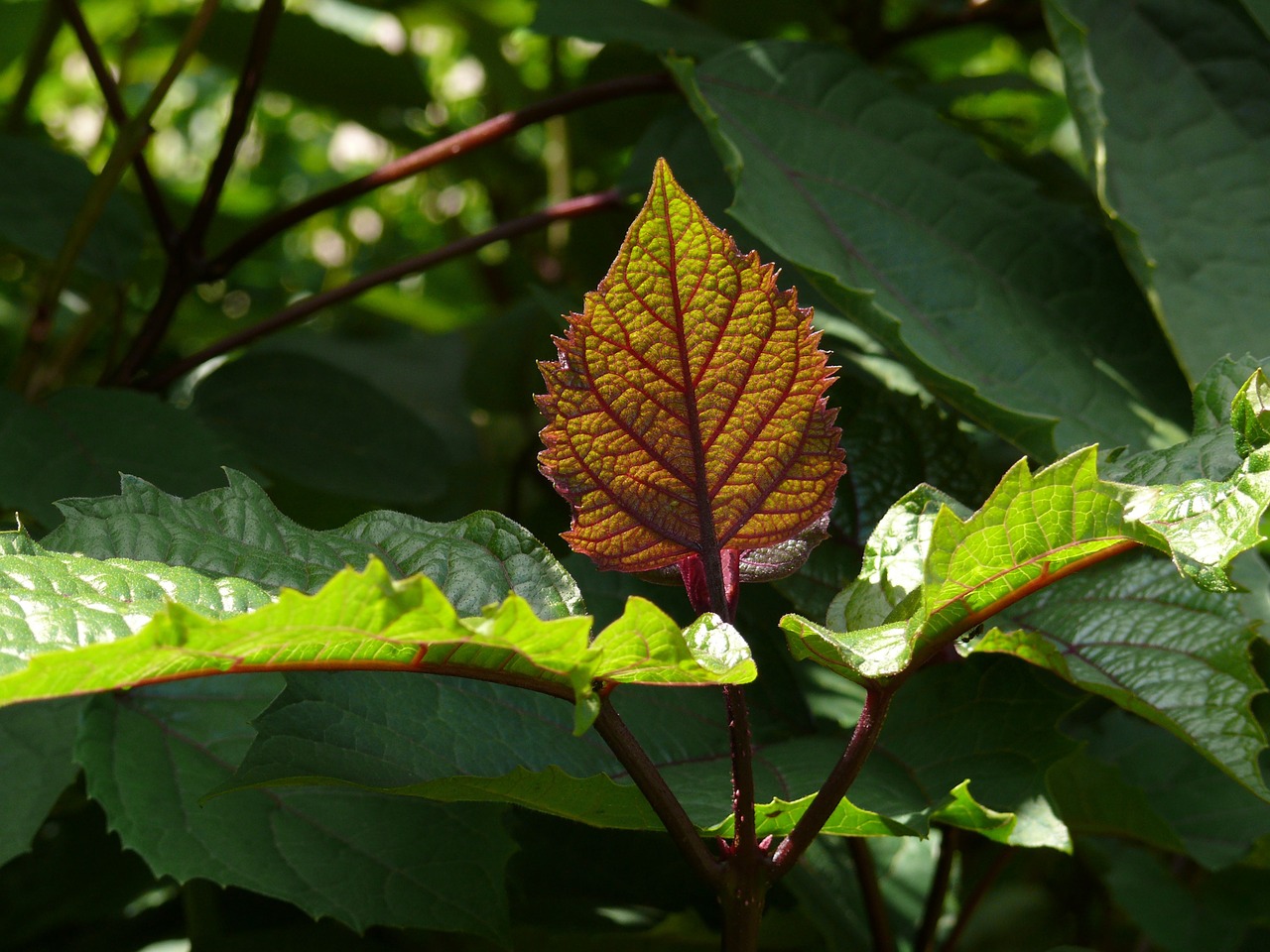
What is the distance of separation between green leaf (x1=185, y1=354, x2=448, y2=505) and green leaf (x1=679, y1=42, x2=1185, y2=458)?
1.51 ft

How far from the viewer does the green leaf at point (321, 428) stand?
1130 mm

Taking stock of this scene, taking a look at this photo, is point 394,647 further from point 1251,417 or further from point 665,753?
point 1251,417

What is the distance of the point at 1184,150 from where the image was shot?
1.02 metres

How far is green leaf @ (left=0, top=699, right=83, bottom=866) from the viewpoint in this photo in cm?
78

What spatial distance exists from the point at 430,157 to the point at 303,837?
1.82 feet

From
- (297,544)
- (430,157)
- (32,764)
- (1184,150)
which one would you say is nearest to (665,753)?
(297,544)

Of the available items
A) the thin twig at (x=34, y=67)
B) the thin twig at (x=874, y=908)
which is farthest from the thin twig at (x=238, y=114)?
the thin twig at (x=874, y=908)

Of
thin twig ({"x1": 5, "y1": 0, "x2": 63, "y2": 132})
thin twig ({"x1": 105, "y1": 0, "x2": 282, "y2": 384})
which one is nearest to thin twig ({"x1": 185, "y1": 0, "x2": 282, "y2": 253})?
thin twig ({"x1": 105, "y1": 0, "x2": 282, "y2": 384})

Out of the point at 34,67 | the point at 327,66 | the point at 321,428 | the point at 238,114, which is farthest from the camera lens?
the point at 327,66

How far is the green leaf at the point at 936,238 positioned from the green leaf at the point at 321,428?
1.51ft

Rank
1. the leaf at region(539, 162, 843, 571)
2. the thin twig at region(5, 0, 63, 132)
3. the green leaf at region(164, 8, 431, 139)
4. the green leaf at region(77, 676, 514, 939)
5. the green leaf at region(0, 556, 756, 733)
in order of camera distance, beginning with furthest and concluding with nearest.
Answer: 1. the green leaf at region(164, 8, 431, 139)
2. the thin twig at region(5, 0, 63, 132)
3. the green leaf at region(77, 676, 514, 939)
4. the leaf at region(539, 162, 843, 571)
5. the green leaf at region(0, 556, 756, 733)

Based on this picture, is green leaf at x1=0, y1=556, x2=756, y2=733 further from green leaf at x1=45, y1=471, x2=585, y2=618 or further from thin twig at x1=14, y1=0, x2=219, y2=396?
thin twig at x1=14, y1=0, x2=219, y2=396

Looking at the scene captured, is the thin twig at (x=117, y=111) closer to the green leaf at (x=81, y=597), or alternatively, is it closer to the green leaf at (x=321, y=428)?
the green leaf at (x=321, y=428)

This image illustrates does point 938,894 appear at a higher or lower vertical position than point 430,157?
lower
